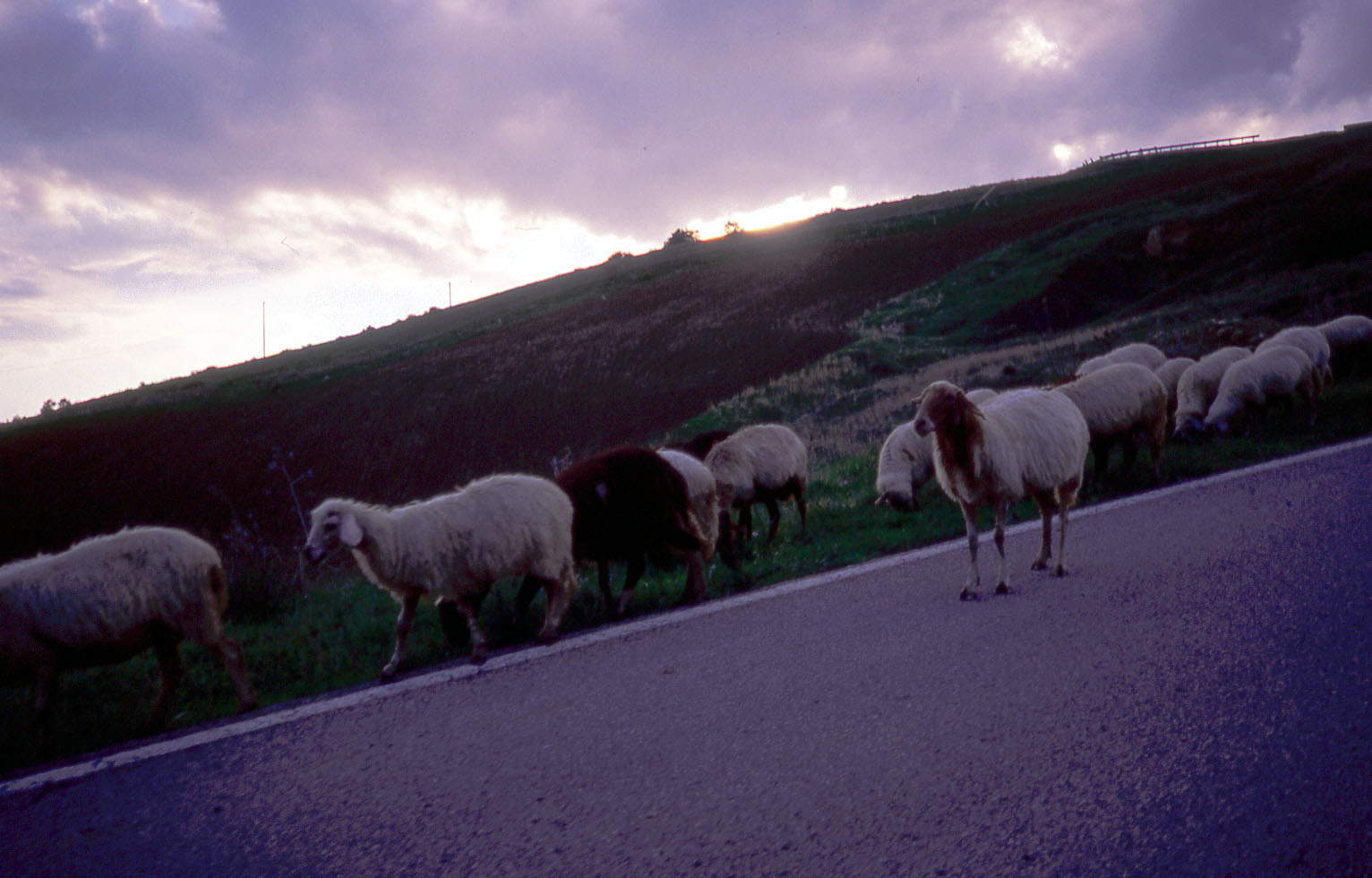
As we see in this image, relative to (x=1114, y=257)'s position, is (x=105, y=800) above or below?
below

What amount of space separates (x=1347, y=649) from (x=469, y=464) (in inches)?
876

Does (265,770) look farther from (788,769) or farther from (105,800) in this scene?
(788,769)

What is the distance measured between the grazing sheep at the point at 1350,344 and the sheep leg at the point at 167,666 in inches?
761

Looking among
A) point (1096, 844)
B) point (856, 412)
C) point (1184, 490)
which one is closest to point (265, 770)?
point (1096, 844)

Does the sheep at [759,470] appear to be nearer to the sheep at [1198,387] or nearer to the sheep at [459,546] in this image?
the sheep at [459,546]

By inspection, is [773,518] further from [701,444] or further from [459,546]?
[459,546]

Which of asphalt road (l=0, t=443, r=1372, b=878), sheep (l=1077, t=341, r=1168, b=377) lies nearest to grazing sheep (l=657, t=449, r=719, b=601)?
asphalt road (l=0, t=443, r=1372, b=878)

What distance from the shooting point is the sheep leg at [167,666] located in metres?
5.67

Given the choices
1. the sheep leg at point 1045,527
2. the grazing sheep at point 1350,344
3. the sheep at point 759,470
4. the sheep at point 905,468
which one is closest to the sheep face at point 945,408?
the sheep leg at point 1045,527

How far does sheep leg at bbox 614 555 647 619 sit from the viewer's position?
22.4ft

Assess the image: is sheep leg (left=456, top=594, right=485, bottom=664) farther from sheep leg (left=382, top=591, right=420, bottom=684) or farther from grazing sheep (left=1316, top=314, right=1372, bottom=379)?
grazing sheep (left=1316, top=314, right=1372, bottom=379)

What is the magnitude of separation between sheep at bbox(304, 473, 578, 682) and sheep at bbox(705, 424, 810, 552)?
3.20m

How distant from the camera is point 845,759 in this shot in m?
3.51

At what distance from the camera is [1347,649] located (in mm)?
3992
